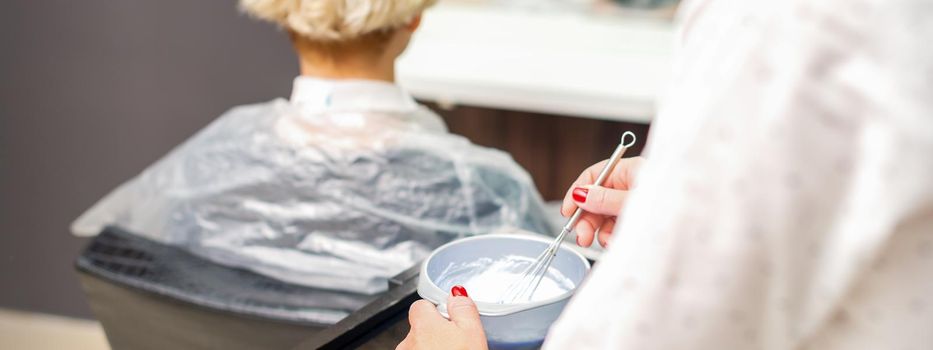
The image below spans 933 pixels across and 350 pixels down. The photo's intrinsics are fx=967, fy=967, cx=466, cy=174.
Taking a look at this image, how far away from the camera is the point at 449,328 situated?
0.71 m

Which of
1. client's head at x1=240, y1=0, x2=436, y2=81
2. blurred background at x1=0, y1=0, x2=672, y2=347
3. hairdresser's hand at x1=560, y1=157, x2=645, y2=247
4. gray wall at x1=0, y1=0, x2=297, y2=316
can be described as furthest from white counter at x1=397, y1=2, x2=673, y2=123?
hairdresser's hand at x1=560, y1=157, x2=645, y2=247

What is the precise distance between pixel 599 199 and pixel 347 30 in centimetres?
74

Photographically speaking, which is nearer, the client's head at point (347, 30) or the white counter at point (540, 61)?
the client's head at point (347, 30)

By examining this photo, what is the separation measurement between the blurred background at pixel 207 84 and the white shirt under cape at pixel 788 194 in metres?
1.57

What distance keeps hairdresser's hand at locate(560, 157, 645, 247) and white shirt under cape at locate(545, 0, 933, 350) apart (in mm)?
296

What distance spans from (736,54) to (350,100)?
1054 mm

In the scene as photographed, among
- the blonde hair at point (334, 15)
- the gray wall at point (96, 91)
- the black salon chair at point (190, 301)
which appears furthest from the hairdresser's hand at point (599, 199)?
the gray wall at point (96, 91)

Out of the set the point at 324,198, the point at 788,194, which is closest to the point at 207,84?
the point at 324,198

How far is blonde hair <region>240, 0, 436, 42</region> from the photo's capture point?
1406mm

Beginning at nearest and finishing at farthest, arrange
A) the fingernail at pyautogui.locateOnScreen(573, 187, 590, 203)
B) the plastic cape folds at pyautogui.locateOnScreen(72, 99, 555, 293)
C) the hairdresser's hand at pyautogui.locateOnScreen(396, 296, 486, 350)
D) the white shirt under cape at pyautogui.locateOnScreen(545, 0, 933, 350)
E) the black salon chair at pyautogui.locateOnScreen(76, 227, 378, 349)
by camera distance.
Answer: the white shirt under cape at pyautogui.locateOnScreen(545, 0, 933, 350) < the hairdresser's hand at pyautogui.locateOnScreen(396, 296, 486, 350) < the fingernail at pyautogui.locateOnScreen(573, 187, 590, 203) < the black salon chair at pyautogui.locateOnScreen(76, 227, 378, 349) < the plastic cape folds at pyautogui.locateOnScreen(72, 99, 555, 293)

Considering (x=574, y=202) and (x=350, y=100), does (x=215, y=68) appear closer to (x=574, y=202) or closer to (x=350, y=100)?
(x=350, y=100)

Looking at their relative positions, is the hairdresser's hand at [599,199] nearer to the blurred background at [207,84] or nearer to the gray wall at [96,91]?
the blurred background at [207,84]

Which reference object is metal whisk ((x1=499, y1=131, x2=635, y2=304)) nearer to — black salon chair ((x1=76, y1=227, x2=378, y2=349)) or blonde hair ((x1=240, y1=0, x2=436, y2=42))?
black salon chair ((x1=76, y1=227, x2=378, y2=349))

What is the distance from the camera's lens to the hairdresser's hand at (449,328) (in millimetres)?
695
